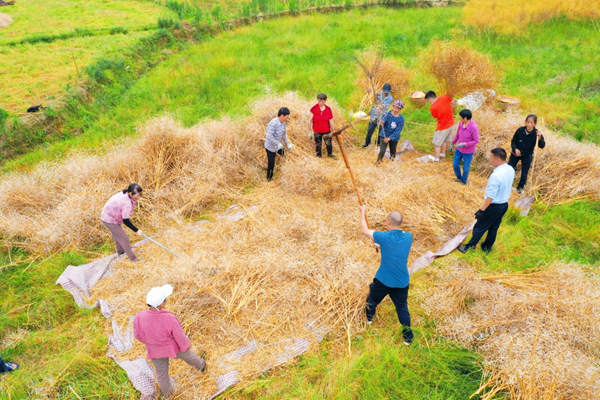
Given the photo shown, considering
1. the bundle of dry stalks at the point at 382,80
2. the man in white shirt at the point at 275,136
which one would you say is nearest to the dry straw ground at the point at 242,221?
the man in white shirt at the point at 275,136

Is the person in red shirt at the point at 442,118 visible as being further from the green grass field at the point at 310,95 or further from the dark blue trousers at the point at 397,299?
the dark blue trousers at the point at 397,299

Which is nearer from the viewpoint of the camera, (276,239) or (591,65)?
(276,239)

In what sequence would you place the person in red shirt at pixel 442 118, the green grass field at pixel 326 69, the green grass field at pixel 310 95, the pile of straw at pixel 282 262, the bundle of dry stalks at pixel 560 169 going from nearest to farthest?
1. the green grass field at pixel 310 95
2. the pile of straw at pixel 282 262
3. the bundle of dry stalks at pixel 560 169
4. the person in red shirt at pixel 442 118
5. the green grass field at pixel 326 69

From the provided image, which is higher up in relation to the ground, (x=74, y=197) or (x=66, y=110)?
(x=66, y=110)

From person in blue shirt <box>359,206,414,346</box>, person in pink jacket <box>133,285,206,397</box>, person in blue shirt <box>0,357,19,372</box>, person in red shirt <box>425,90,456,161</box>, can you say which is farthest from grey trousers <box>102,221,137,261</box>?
person in red shirt <box>425,90,456,161</box>

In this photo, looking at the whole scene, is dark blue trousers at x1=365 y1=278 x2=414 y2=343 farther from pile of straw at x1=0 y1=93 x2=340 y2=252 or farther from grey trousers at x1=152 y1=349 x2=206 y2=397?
pile of straw at x1=0 y1=93 x2=340 y2=252

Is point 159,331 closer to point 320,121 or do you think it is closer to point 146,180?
point 146,180

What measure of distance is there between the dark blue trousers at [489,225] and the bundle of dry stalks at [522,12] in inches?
429

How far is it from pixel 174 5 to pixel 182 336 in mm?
18085

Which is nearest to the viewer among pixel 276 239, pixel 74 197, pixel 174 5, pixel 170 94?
pixel 276 239

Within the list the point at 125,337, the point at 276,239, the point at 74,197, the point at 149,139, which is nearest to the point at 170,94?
the point at 149,139

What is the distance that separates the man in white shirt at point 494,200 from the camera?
4.33m

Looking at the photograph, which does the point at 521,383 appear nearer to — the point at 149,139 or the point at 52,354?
the point at 52,354

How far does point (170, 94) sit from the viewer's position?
392 inches
